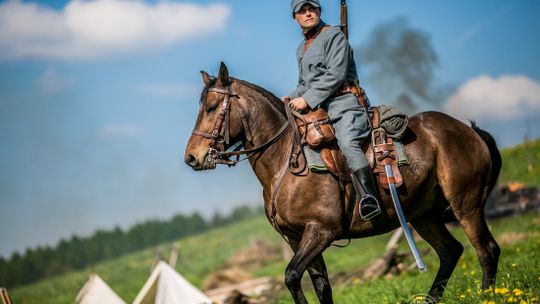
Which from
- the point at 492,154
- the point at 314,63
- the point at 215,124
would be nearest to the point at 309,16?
the point at 314,63

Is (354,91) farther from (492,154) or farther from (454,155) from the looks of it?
(492,154)

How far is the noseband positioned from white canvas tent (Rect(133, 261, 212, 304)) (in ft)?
24.0

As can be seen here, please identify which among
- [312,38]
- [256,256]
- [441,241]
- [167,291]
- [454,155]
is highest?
[312,38]

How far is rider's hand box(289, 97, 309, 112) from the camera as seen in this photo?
6.52 metres

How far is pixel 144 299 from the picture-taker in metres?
13.2

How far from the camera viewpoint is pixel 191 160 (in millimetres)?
6387

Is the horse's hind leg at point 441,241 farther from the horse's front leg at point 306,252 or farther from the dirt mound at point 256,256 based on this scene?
the dirt mound at point 256,256

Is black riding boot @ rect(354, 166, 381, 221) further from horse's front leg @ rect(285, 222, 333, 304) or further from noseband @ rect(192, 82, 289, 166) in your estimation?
noseband @ rect(192, 82, 289, 166)

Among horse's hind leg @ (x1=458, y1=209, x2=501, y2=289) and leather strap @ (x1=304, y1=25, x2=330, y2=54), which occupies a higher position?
leather strap @ (x1=304, y1=25, x2=330, y2=54)

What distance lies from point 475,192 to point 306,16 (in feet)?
9.68

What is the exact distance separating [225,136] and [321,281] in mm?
2039

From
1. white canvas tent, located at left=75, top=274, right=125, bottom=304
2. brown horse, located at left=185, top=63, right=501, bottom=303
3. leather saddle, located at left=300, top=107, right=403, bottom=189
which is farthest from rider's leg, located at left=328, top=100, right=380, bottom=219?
white canvas tent, located at left=75, top=274, right=125, bottom=304

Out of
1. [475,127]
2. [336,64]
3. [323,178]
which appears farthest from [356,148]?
[475,127]

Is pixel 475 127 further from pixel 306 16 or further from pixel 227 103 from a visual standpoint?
pixel 227 103
